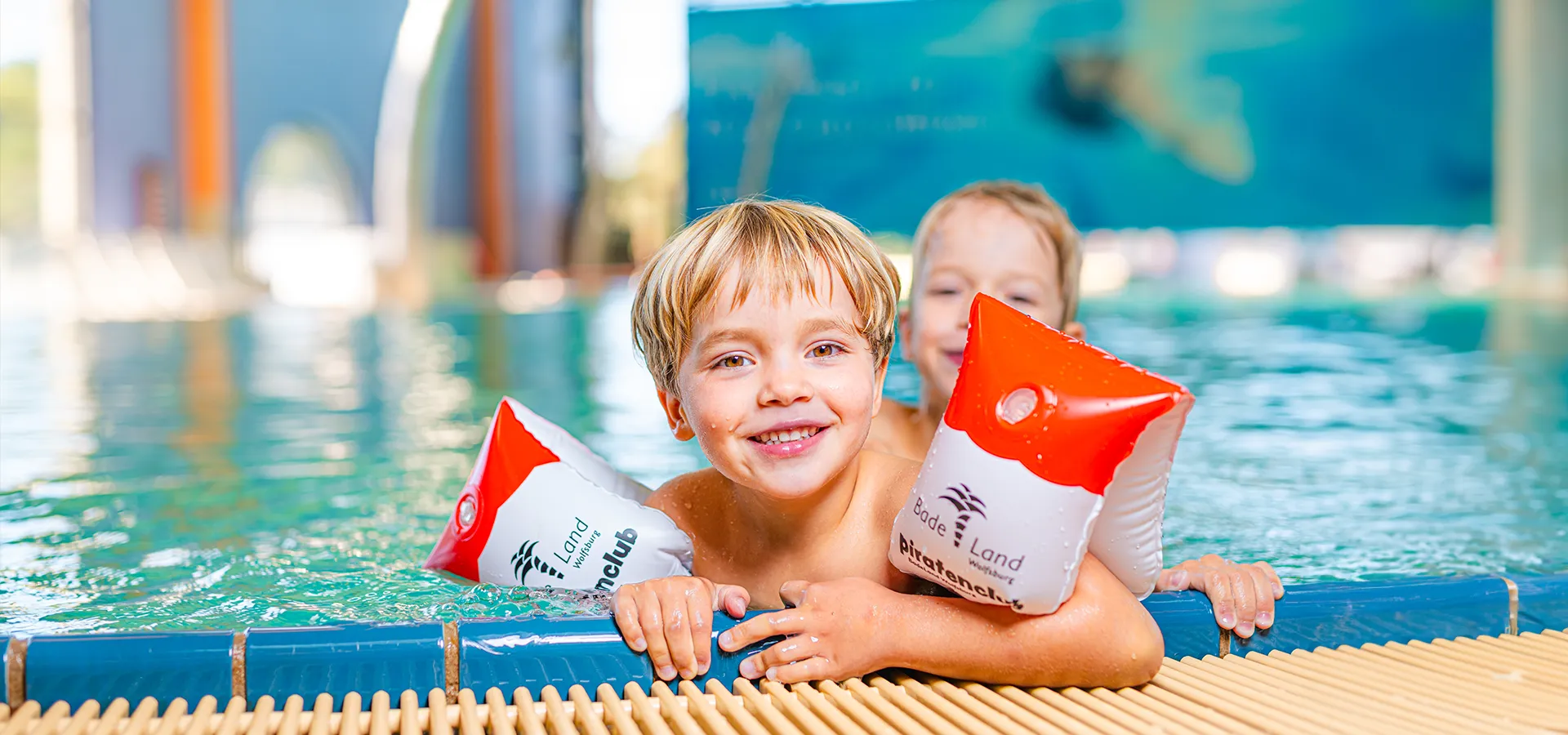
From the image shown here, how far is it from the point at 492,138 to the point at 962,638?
72.6 feet

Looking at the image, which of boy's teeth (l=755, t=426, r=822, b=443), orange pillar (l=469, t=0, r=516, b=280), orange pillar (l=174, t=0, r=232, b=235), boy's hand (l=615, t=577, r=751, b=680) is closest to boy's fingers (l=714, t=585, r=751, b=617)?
boy's hand (l=615, t=577, r=751, b=680)

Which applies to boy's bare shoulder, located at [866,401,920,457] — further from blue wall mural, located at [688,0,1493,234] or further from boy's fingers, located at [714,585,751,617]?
blue wall mural, located at [688,0,1493,234]

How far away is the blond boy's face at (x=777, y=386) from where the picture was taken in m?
1.87

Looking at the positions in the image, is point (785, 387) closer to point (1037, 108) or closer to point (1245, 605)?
point (1245, 605)

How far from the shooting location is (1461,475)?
4.67 m

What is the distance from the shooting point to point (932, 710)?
1730 mm

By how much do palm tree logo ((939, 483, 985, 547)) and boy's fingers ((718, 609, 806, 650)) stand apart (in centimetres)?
25

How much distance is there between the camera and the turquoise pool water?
312 centimetres

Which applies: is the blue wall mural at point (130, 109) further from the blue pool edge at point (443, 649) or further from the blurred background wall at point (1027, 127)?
the blue pool edge at point (443, 649)

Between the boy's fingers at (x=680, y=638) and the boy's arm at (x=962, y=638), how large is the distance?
0.05m

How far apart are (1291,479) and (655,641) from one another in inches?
Result: 129

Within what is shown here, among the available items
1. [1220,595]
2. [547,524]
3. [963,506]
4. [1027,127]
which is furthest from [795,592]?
[1027,127]

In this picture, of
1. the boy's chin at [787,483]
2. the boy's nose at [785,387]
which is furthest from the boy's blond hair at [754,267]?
the boy's chin at [787,483]

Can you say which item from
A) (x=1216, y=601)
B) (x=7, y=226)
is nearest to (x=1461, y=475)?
(x=1216, y=601)
